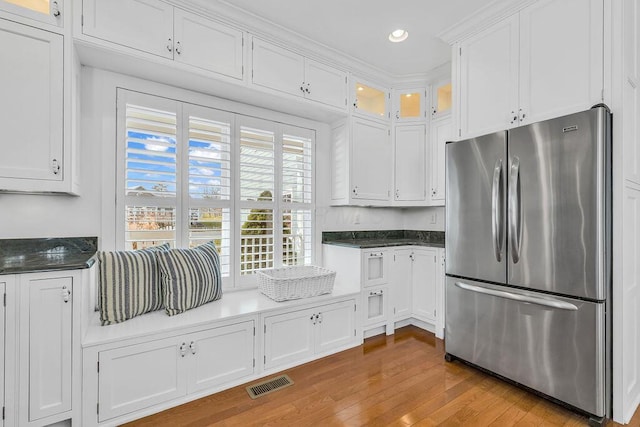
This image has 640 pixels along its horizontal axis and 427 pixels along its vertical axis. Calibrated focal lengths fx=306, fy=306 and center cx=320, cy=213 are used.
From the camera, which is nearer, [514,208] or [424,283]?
[514,208]

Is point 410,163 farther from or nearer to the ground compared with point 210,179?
farther from the ground

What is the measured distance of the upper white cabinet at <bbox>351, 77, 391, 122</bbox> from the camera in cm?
309

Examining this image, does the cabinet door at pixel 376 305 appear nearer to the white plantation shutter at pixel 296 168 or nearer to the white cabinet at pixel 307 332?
the white cabinet at pixel 307 332

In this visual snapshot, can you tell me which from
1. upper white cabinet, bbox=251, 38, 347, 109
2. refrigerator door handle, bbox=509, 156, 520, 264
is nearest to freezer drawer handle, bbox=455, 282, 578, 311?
refrigerator door handle, bbox=509, 156, 520, 264

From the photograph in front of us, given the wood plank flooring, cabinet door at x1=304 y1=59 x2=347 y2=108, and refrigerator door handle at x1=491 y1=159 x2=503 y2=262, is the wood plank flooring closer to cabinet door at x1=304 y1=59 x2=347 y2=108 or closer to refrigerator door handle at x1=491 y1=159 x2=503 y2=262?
refrigerator door handle at x1=491 y1=159 x2=503 y2=262

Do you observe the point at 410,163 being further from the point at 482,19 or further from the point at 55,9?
the point at 55,9

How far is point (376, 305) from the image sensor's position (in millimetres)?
2994

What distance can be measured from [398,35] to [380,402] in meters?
2.83

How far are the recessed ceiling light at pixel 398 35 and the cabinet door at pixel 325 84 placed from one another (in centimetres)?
54

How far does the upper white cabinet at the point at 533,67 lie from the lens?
5.99 feet

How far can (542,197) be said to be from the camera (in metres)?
1.90

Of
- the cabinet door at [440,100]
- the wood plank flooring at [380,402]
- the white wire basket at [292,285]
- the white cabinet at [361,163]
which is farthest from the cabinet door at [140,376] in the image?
the cabinet door at [440,100]

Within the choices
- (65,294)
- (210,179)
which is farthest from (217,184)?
(65,294)

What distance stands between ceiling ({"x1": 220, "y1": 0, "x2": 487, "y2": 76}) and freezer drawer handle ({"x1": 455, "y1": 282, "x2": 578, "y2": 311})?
2.07 meters
